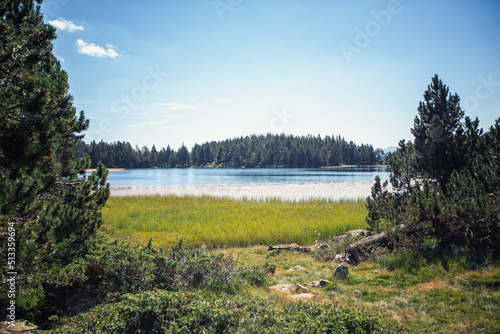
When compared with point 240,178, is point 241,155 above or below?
above

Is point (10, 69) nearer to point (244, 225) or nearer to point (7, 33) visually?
point (7, 33)

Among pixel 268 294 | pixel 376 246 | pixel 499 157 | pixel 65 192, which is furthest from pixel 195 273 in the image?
pixel 499 157

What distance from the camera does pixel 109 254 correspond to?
657cm

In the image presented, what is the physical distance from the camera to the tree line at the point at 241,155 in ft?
463

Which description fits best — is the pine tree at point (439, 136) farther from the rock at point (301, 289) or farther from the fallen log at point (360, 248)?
the rock at point (301, 289)

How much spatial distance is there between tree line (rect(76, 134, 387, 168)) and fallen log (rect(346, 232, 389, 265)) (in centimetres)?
12991

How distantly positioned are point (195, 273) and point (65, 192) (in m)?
4.17

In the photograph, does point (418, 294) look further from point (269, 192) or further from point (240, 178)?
point (240, 178)

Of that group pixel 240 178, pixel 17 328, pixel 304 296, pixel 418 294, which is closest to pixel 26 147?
pixel 17 328

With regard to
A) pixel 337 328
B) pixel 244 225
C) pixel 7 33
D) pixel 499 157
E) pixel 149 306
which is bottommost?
pixel 244 225

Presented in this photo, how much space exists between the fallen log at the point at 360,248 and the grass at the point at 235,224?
402cm

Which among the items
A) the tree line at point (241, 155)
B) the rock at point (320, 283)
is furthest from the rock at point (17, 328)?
the tree line at point (241, 155)

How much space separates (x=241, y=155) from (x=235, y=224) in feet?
459

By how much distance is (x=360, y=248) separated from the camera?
35.6 ft
